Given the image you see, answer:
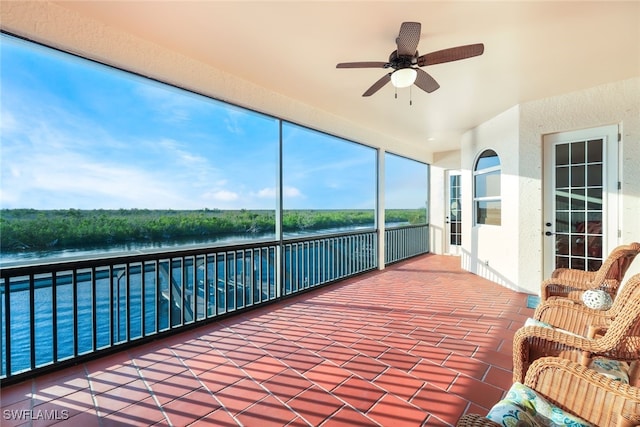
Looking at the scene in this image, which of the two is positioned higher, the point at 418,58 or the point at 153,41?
the point at 153,41

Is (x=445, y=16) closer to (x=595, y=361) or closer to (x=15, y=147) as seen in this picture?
(x=595, y=361)

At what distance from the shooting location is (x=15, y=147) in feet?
10.0

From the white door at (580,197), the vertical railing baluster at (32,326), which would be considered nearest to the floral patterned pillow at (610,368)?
the white door at (580,197)

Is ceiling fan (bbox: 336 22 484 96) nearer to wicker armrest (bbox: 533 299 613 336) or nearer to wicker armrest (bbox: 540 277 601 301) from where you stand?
wicker armrest (bbox: 533 299 613 336)

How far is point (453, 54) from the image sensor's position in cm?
227

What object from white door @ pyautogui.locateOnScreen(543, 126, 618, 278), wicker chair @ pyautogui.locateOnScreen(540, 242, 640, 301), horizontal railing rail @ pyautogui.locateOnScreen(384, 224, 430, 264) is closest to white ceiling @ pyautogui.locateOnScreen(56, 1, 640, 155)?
white door @ pyautogui.locateOnScreen(543, 126, 618, 278)

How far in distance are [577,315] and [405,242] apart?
510cm

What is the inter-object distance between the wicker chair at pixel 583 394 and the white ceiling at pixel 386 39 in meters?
2.39

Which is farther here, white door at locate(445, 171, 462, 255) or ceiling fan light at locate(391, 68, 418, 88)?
white door at locate(445, 171, 462, 255)

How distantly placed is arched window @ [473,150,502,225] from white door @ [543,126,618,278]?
84 centimetres

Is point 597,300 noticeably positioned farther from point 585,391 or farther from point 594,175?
point 594,175

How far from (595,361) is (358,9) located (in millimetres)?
2804

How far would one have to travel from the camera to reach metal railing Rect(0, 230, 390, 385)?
2.17m

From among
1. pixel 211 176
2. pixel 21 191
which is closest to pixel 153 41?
pixel 21 191
